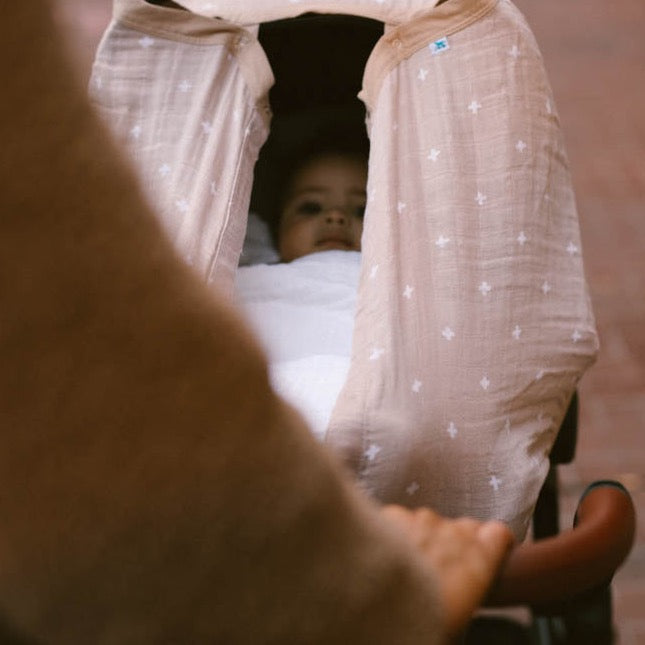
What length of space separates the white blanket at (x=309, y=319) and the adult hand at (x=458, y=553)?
20 centimetres

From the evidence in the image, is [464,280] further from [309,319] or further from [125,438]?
[125,438]

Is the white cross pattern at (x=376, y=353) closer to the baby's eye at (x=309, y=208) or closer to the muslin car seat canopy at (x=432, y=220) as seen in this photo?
the muslin car seat canopy at (x=432, y=220)

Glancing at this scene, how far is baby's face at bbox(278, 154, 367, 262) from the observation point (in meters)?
1.67

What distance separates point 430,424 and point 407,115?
44 centimetres

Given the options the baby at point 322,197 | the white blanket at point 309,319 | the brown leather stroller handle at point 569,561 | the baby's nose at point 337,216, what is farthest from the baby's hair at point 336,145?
the brown leather stroller handle at point 569,561

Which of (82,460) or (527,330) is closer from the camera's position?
(82,460)

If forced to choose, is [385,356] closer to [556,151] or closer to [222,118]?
[556,151]

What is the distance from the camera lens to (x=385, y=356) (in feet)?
3.04

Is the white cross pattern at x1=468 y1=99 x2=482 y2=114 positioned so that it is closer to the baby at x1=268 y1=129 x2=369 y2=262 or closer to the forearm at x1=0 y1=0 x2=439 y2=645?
the baby at x1=268 y1=129 x2=369 y2=262

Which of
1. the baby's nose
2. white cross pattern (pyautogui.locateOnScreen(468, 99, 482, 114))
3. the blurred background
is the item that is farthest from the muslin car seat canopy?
the baby's nose

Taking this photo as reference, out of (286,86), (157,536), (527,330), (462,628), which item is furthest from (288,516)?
(286,86)

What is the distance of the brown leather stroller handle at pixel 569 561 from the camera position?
23.9 inches

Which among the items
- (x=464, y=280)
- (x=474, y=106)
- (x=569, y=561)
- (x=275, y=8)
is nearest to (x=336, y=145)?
(x=275, y=8)

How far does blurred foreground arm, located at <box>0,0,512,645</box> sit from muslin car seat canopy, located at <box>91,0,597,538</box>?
1.40 feet
